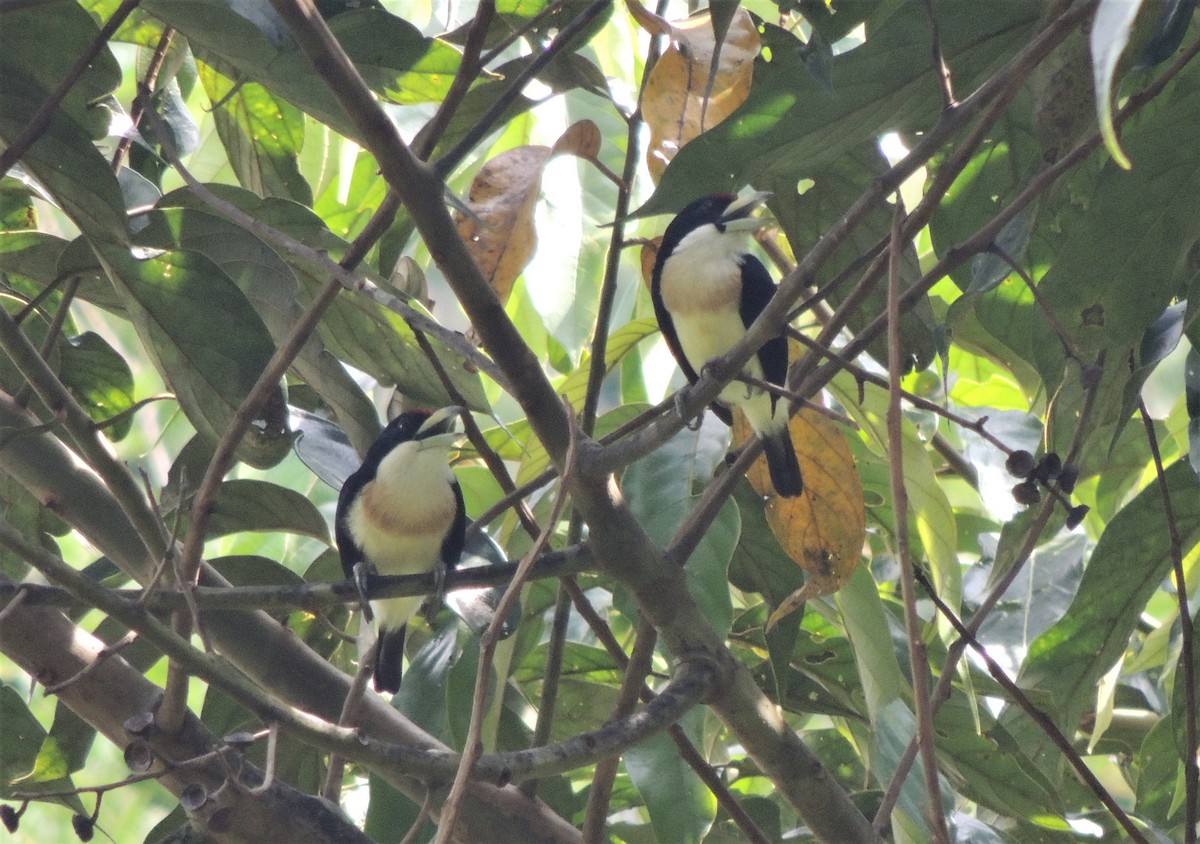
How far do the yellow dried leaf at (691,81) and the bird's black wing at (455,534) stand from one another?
91cm

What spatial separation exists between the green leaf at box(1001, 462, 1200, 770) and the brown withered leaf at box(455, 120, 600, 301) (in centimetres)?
100

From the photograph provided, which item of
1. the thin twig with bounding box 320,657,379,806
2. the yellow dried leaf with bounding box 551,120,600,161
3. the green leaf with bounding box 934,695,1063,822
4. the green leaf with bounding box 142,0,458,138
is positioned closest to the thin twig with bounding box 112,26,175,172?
the green leaf with bounding box 142,0,458,138

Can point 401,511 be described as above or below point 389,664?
above

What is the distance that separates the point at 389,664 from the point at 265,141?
3.61 ft

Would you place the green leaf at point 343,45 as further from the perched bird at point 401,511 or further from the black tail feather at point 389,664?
the black tail feather at point 389,664

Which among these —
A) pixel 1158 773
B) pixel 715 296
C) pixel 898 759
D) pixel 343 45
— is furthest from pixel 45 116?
pixel 1158 773

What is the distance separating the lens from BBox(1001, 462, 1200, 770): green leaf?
2023 millimetres

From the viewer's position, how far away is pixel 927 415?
2.50 m

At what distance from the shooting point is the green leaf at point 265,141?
2.44m

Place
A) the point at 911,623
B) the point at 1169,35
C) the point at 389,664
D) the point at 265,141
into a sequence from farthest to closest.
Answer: the point at 389,664
the point at 265,141
the point at 1169,35
the point at 911,623

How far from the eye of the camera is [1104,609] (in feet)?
6.72

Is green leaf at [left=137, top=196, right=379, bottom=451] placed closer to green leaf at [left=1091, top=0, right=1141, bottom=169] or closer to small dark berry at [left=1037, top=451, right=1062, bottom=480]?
small dark berry at [left=1037, top=451, right=1062, bottom=480]

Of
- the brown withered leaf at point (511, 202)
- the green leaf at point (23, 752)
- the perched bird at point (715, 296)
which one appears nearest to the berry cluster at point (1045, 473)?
the brown withered leaf at point (511, 202)

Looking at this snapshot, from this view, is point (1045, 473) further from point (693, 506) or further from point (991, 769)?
point (991, 769)
